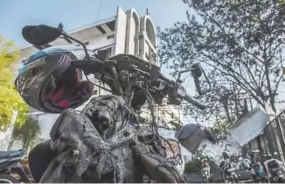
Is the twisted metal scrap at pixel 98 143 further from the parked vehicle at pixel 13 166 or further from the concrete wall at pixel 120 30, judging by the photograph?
the concrete wall at pixel 120 30

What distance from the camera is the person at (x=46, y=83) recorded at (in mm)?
1569

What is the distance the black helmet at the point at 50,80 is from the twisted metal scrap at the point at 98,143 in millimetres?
347

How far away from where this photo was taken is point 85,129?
4.61 feet

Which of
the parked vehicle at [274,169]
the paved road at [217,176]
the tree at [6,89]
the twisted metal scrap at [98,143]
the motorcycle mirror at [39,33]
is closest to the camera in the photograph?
the twisted metal scrap at [98,143]

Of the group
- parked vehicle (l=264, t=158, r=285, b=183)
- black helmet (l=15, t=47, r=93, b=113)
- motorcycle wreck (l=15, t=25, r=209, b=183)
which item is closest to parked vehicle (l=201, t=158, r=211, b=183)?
parked vehicle (l=264, t=158, r=285, b=183)

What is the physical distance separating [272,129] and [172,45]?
189 inches

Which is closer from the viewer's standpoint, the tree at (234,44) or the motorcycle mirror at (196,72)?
Result: the motorcycle mirror at (196,72)

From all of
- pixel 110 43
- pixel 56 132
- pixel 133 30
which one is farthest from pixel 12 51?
pixel 56 132

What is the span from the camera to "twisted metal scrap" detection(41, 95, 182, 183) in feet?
4.40

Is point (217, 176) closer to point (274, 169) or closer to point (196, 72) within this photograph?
point (274, 169)

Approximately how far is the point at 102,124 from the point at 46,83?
0.52 meters

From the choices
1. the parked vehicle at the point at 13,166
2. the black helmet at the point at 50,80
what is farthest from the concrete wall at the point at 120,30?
the black helmet at the point at 50,80

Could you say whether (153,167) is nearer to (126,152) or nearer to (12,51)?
(126,152)

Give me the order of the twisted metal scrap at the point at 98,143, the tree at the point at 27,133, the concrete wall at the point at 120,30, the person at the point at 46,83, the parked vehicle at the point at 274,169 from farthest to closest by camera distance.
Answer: the tree at the point at 27,133
the concrete wall at the point at 120,30
the parked vehicle at the point at 274,169
the person at the point at 46,83
the twisted metal scrap at the point at 98,143
